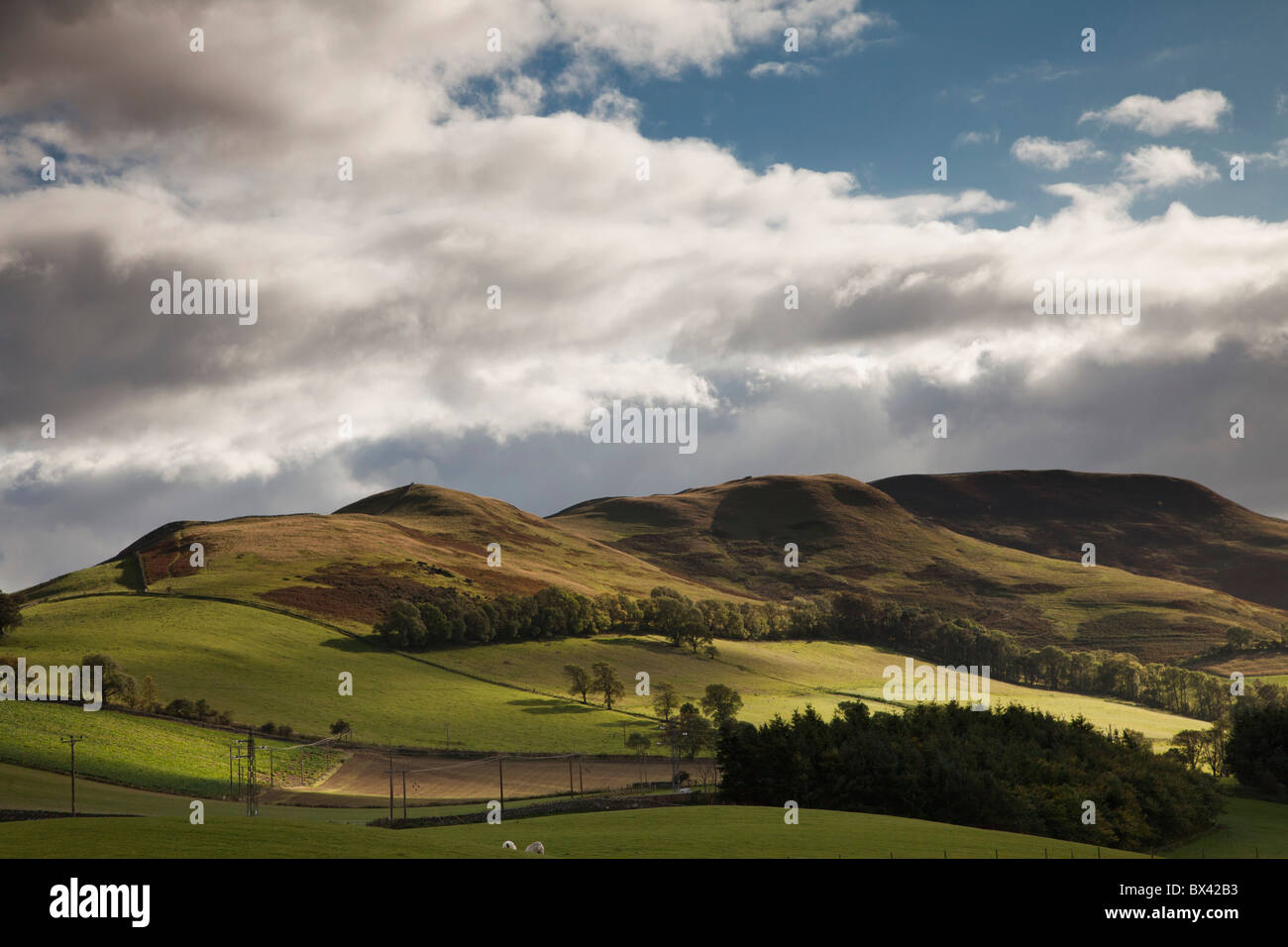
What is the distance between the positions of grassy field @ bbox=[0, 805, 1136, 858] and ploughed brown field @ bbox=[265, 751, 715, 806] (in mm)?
29313

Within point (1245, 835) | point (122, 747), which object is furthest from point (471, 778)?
point (1245, 835)

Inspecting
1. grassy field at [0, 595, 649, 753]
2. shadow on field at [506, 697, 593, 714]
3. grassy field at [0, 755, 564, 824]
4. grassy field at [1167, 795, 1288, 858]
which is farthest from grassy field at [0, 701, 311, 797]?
grassy field at [1167, 795, 1288, 858]

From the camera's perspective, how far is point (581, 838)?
39.2 metres

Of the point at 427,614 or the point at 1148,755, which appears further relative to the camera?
the point at 427,614

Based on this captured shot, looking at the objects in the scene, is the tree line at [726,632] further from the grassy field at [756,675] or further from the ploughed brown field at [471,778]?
the ploughed brown field at [471,778]

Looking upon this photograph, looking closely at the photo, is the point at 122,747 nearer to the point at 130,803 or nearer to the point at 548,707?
the point at 130,803

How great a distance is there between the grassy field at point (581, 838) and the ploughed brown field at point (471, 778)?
29.3 metres

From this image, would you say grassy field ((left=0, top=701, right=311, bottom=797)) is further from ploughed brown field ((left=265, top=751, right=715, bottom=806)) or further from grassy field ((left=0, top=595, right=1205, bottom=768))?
ploughed brown field ((left=265, top=751, right=715, bottom=806))

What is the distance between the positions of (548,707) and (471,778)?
29969mm

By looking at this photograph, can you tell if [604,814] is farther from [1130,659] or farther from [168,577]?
[1130,659]

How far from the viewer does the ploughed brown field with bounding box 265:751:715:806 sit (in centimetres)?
7738
